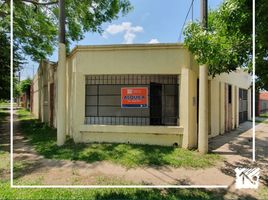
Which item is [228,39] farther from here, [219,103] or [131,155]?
[219,103]

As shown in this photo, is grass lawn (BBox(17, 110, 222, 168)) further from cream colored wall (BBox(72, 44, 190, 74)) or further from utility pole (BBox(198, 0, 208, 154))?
cream colored wall (BBox(72, 44, 190, 74))

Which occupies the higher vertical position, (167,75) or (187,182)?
(167,75)

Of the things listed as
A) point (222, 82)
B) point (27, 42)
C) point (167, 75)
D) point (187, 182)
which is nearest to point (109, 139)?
point (167, 75)

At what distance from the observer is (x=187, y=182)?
567cm

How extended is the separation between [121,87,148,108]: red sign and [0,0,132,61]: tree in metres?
6.37

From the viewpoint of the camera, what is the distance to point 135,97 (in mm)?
8867

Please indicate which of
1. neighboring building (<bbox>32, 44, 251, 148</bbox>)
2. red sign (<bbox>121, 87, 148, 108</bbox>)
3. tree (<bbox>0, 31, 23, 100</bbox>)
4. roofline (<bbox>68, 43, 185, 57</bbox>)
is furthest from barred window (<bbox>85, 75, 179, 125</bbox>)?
tree (<bbox>0, 31, 23, 100</bbox>)

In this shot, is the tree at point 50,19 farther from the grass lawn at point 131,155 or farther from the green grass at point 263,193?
the green grass at point 263,193

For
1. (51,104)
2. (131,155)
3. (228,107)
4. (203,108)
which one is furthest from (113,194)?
(51,104)

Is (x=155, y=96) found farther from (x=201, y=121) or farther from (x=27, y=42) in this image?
(x=27, y=42)

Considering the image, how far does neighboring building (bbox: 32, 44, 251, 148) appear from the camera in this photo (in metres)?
8.43

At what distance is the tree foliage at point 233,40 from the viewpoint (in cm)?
504

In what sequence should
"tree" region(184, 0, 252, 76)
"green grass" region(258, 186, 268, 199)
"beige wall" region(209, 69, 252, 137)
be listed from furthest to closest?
1. "beige wall" region(209, 69, 252, 137)
2. "tree" region(184, 0, 252, 76)
3. "green grass" region(258, 186, 268, 199)

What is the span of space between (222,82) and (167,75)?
14.4 ft
